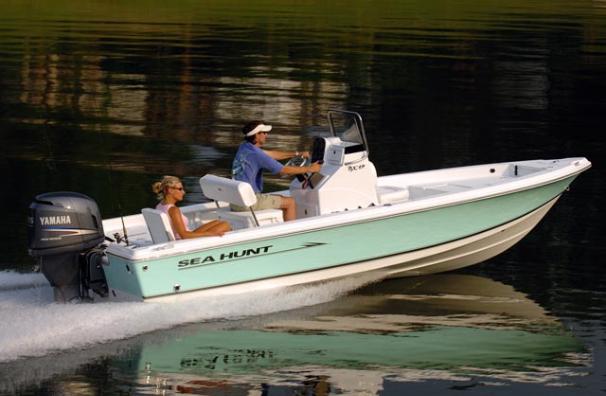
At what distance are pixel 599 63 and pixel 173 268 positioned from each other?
86.6 feet

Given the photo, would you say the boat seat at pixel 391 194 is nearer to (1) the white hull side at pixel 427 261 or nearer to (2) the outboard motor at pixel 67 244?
(1) the white hull side at pixel 427 261

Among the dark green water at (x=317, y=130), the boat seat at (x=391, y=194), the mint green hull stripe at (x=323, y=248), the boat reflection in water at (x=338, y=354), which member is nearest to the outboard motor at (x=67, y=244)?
the mint green hull stripe at (x=323, y=248)

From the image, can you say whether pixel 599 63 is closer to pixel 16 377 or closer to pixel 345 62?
pixel 345 62

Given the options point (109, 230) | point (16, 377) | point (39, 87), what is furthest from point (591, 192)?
point (39, 87)

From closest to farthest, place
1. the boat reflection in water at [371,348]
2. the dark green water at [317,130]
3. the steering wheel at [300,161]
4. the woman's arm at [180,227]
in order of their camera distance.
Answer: the boat reflection in water at [371,348] < the dark green water at [317,130] < the woman's arm at [180,227] < the steering wheel at [300,161]

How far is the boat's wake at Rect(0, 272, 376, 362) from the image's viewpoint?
11.2 meters

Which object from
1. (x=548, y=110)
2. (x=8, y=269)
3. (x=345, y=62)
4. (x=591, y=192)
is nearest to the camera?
(x=8, y=269)

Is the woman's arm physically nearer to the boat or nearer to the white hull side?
the boat

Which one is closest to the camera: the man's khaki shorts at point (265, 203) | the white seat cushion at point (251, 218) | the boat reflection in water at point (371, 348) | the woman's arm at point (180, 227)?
the boat reflection in water at point (371, 348)

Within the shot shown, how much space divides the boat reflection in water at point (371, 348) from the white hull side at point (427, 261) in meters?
0.26

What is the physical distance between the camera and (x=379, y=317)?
42.0 feet

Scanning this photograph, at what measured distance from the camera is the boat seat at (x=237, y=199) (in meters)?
12.5

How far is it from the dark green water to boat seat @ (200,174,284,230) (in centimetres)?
88

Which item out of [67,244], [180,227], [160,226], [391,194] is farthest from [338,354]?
[391,194]
